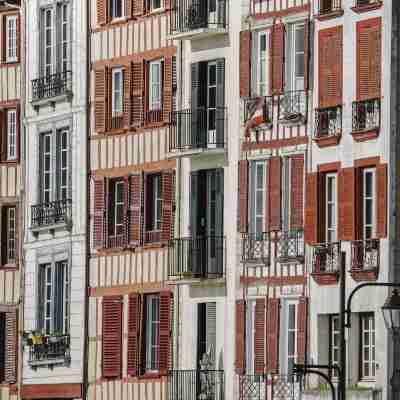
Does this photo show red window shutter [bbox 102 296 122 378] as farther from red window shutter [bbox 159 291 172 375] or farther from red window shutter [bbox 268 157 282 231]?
red window shutter [bbox 268 157 282 231]

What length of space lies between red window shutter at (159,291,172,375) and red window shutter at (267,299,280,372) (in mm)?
4901

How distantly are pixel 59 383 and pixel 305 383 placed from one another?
1248 cm

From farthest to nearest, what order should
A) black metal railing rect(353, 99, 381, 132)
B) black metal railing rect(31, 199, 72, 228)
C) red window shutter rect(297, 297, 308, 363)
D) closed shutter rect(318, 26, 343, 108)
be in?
1. black metal railing rect(31, 199, 72, 228)
2. red window shutter rect(297, 297, 308, 363)
3. closed shutter rect(318, 26, 343, 108)
4. black metal railing rect(353, 99, 381, 132)

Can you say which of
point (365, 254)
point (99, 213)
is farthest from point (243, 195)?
point (99, 213)

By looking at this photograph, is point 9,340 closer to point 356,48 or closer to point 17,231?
point 17,231

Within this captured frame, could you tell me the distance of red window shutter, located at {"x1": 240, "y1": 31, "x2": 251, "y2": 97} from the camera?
72.0m

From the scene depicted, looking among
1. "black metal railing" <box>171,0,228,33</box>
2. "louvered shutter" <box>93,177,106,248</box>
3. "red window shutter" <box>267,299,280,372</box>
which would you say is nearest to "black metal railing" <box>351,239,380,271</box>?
"red window shutter" <box>267,299,280,372</box>

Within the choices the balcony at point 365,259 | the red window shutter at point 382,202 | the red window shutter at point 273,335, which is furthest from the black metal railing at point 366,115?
the red window shutter at point 273,335

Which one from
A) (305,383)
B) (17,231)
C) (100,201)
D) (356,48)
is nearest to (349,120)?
(356,48)

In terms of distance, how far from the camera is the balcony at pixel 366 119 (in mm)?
66750

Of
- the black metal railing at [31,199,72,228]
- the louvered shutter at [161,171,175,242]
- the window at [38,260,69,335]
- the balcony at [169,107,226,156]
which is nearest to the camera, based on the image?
the balcony at [169,107,226,156]

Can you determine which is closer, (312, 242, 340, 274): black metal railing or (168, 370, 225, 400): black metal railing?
(312, 242, 340, 274): black metal railing

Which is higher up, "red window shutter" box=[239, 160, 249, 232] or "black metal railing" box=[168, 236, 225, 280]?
"red window shutter" box=[239, 160, 249, 232]

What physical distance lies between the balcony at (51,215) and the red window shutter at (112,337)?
3107 millimetres
